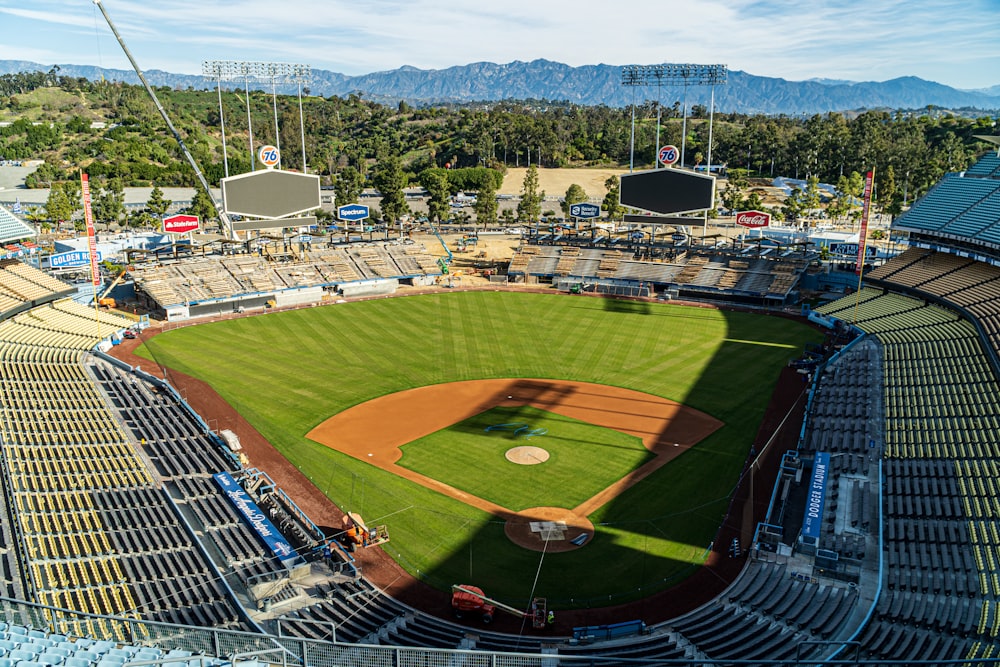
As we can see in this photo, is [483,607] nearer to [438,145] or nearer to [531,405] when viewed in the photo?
[531,405]

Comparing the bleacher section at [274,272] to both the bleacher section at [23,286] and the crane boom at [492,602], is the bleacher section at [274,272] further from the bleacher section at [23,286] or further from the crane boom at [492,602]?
the crane boom at [492,602]

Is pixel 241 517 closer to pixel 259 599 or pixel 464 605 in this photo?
pixel 259 599

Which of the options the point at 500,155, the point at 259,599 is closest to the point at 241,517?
the point at 259,599

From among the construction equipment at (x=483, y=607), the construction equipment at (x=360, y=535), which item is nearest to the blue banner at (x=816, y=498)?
the construction equipment at (x=483, y=607)

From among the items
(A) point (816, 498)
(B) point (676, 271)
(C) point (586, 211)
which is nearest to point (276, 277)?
(C) point (586, 211)

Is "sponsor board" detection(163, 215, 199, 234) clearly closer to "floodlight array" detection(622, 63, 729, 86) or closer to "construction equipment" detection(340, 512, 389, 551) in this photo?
"floodlight array" detection(622, 63, 729, 86)

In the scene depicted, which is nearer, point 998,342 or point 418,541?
point 418,541

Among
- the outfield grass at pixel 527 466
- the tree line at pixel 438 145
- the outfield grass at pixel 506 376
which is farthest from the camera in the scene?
the tree line at pixel 438 145
